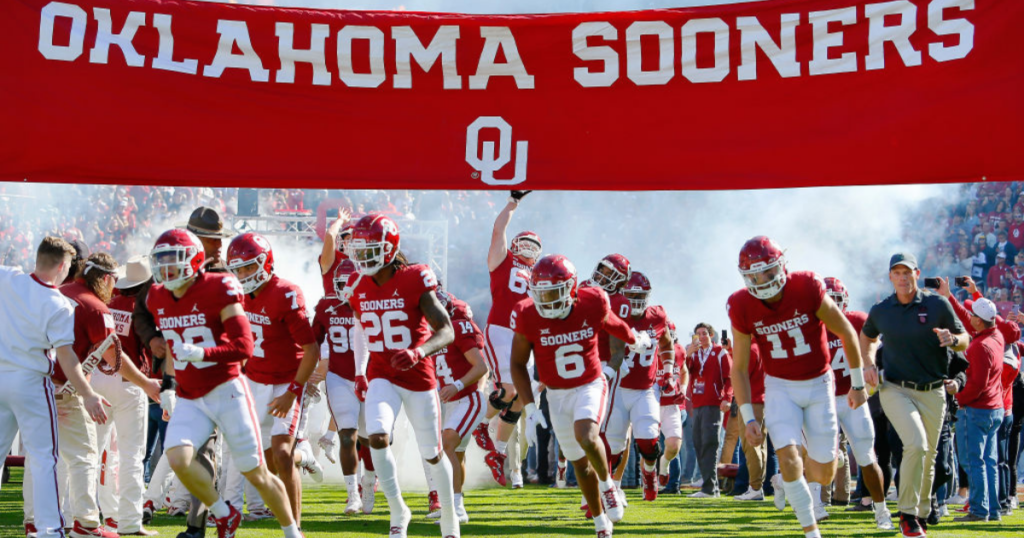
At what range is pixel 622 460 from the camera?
995cm

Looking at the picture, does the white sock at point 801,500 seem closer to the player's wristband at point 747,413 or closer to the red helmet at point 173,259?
the player's wristband at point 747,413

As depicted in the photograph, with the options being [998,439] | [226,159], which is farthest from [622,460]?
[226,159]

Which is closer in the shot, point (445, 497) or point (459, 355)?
point (445, 497)

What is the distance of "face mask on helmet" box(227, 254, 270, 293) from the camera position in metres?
7.31

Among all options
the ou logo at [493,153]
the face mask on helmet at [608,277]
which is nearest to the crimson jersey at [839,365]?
the face mask on helmet at [608,277]

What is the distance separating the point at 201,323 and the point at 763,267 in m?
3.37

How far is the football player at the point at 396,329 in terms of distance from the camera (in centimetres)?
699

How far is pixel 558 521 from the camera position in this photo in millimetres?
9023

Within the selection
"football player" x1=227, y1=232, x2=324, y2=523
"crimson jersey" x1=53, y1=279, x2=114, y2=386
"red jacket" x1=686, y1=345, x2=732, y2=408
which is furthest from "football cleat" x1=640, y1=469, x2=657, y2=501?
"crimson jersey" x1=53, y1=279, x2=114, y2=386

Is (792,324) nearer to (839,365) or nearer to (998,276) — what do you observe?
(839,365)

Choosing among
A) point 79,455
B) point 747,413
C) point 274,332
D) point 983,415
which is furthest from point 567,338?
point 983,415

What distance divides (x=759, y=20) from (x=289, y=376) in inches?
159

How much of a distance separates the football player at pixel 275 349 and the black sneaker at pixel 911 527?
4.11m

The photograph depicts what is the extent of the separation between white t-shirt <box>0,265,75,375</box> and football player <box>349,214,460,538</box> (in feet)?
5.79
